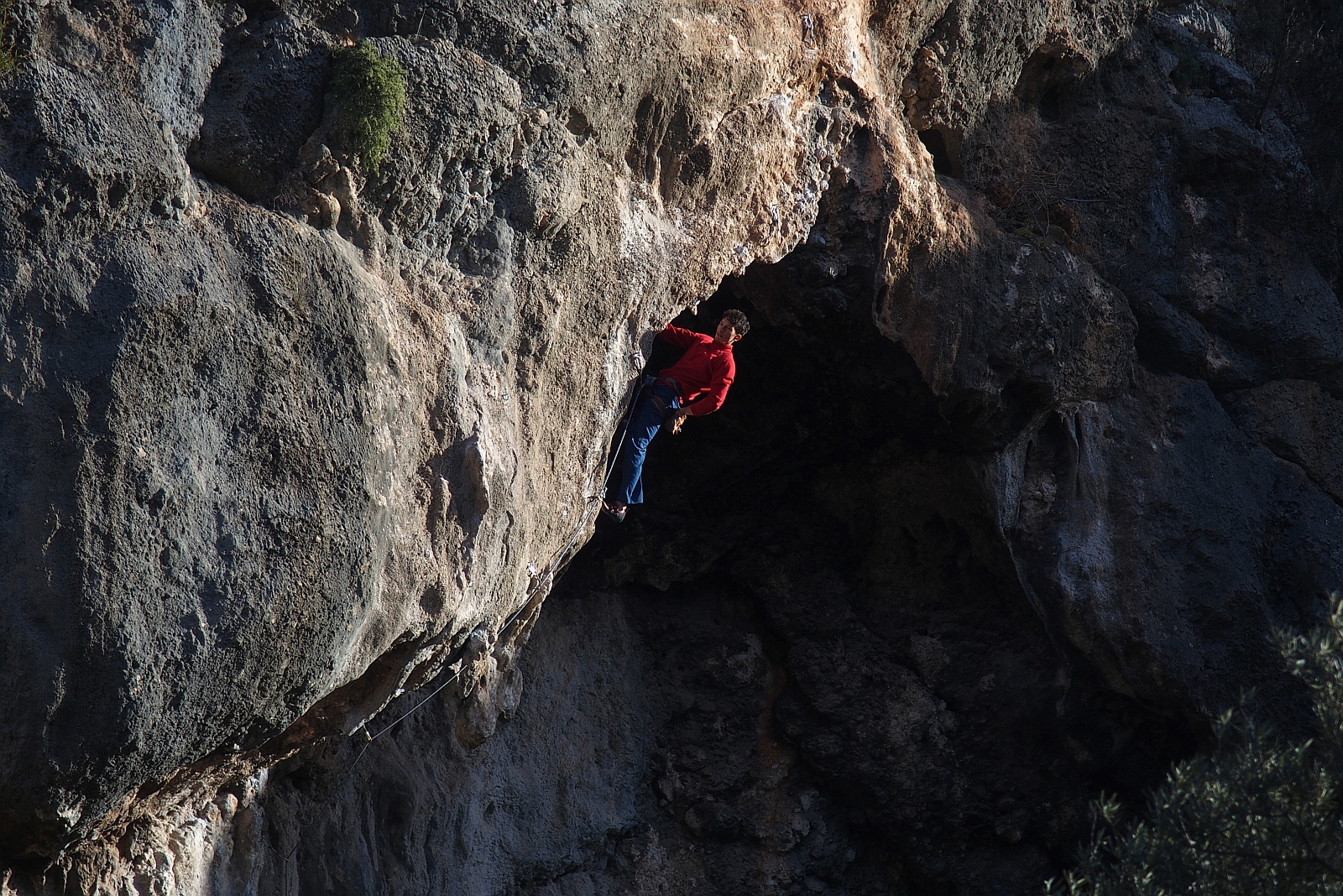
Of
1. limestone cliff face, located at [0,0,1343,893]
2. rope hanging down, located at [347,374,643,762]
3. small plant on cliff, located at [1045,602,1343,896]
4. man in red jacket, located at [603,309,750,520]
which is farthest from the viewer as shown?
man in red jacket, located at [603,309,750,520]

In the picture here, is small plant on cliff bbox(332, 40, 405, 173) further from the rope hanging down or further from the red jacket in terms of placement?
the red jacket

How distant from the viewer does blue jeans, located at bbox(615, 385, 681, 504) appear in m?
8.34

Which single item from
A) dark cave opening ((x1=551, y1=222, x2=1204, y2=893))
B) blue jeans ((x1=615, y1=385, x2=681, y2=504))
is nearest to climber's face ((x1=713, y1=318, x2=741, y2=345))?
blue jeans ((x1=615, y1=385, x2=681, y2=504))

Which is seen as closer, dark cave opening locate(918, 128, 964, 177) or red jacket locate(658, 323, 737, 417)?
red jacket locate(658, 323, 737, 417)

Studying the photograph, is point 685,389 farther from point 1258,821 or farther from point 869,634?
point 1258,821

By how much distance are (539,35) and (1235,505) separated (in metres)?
6.72

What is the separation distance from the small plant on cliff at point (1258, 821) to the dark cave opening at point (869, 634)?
3.17 meters

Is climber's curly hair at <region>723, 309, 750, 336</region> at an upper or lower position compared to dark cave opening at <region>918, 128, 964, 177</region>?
lower

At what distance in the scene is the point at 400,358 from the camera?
606cm

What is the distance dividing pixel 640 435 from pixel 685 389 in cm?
45

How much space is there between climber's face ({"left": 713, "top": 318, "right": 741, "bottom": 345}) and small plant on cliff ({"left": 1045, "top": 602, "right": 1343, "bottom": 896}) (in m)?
3.81

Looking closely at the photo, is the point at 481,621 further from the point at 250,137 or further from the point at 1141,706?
the point at 1141,706

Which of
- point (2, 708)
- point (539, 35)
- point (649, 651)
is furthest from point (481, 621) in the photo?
point (649, 651)

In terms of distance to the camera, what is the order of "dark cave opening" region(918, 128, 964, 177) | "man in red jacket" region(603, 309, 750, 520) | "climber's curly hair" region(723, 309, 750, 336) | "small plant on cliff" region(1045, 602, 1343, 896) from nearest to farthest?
1. "small plant on cliff" region(1045, 602, 1343, 896)
2. "climber's curly hair" region(723, 309, 750, 336)
3. "man in red jacket" region(603, 309, 750, 520)
4. "dark cave opening" region(918, 128, 964, 177)
